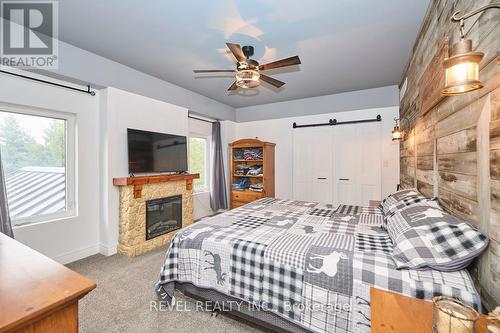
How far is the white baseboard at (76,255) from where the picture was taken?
272 cm

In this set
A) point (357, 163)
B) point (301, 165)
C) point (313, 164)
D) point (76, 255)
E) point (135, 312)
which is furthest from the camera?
point (301, 165)

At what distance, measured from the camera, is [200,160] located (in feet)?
16.0

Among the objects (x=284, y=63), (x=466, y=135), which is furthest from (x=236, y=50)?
(x=466, y=135)

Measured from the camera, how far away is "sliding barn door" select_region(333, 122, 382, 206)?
13.3ft

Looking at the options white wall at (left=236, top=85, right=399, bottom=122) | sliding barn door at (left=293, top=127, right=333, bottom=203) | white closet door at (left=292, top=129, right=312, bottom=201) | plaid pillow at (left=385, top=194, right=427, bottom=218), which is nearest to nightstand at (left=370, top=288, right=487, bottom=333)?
plaid pillow at (left=385, top=194, right=427, bottom=218)

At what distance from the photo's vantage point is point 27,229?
8.05 ft

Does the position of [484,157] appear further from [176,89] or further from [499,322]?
[176,89]

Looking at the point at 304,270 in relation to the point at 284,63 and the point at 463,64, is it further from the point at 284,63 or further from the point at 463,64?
the point at 284,63

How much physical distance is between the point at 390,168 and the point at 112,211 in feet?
14.5

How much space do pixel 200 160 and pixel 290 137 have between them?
6.58ft

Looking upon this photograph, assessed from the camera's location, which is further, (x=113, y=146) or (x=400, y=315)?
(x=113, y=146)

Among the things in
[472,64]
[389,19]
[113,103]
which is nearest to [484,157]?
[472,64]

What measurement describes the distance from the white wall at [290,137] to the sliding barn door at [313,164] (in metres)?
0.15

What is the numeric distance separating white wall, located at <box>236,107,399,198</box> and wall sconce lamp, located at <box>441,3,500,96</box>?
3440 mm
